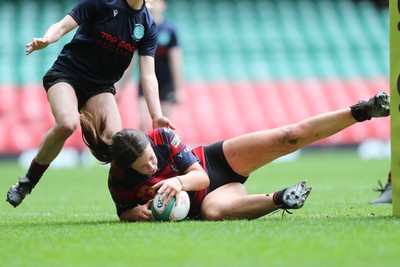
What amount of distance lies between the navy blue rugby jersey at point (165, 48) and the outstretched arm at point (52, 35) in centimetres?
495

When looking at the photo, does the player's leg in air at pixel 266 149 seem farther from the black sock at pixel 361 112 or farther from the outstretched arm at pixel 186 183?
the outstretched arm at pixel 186 183

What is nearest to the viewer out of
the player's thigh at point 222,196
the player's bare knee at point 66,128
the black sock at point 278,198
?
the black sock at point 278,198

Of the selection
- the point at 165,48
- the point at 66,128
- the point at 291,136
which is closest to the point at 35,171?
the point at 66,128

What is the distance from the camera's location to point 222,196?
18.2ft

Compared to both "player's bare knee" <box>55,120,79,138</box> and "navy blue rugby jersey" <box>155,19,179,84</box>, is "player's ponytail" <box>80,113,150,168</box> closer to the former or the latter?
"player's bare knee" <box>55,120,79,138</box>

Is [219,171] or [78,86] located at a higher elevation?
[78,86]

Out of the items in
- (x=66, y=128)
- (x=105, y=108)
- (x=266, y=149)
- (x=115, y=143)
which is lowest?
(x=266, y=149)

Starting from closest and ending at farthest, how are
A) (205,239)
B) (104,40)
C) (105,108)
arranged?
(205,239) → (104,40) → (105,108)

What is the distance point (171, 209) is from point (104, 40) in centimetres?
161

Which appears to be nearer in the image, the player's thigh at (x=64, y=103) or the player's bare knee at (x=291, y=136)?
the player's bare knee at (x=291, y=136)

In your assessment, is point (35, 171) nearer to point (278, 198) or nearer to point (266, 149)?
point (266, 149)

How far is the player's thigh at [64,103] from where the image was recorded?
5848mm

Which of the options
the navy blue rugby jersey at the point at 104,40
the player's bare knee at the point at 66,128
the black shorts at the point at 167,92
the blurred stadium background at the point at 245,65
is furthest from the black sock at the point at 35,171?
the blurred stadium background at the point at 245,65

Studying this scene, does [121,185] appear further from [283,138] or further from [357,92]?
[357,92]
